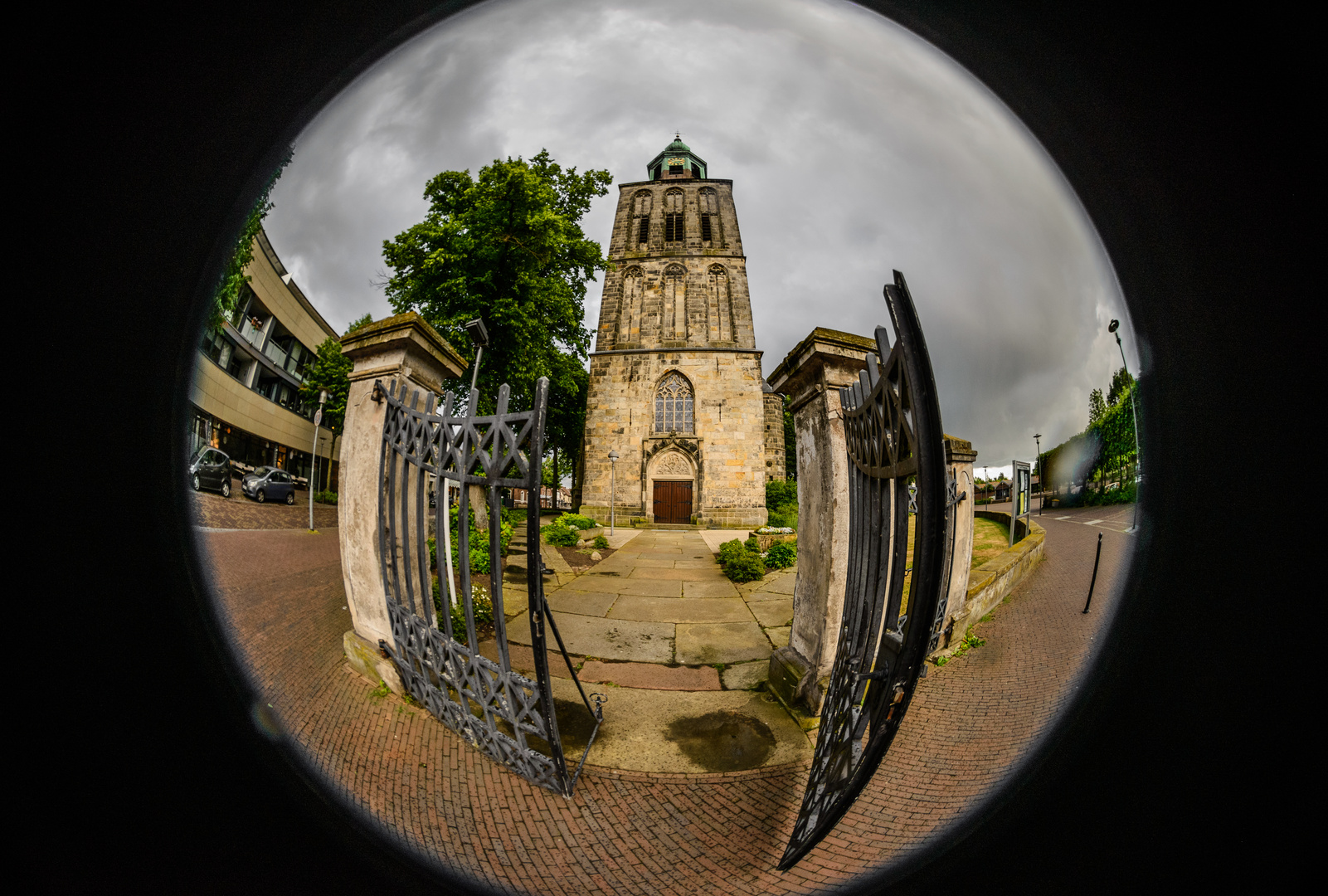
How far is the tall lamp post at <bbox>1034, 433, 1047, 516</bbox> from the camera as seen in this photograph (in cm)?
93

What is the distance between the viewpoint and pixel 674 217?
1.97 metres

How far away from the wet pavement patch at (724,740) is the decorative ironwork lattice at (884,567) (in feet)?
0.45

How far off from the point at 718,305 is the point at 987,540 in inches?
56.0

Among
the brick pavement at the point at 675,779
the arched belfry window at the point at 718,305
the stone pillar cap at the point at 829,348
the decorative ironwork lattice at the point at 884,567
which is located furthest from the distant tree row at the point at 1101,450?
the arched belfry window at the point at 718,305

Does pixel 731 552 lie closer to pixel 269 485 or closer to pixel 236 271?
pixel 269 485

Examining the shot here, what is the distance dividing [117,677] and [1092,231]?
281 cm

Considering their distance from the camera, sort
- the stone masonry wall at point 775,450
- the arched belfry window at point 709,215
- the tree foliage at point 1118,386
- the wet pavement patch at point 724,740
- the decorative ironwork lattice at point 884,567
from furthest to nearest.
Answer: the stone masonry wall at point 775,450 → the arched belfry window at point 709,215 → the wet pavement patch at point 724,740 → the tree foliage at point 1118,386 → the decorative ironwork lattice at point 884,567

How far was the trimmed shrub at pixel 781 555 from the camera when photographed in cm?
194

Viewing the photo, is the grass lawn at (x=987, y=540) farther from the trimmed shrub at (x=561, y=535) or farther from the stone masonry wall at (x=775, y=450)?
the trimmed shrub at (x=561, y=535)

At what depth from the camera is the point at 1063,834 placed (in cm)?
118

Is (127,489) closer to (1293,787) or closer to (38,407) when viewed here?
(38,407)

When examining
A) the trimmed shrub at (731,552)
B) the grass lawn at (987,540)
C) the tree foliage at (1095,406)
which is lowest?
the trimmed shrub at (731,552)

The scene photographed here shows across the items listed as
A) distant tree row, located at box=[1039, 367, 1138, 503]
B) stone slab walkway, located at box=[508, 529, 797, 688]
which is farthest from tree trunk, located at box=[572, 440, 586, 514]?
distant tree row, located at box=[1039, 367, 1138, 503]

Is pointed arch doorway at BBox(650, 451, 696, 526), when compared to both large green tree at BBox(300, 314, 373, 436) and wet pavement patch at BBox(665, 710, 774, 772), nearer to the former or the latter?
wet pavement patch at BBox(665, 710, 774, 772)
